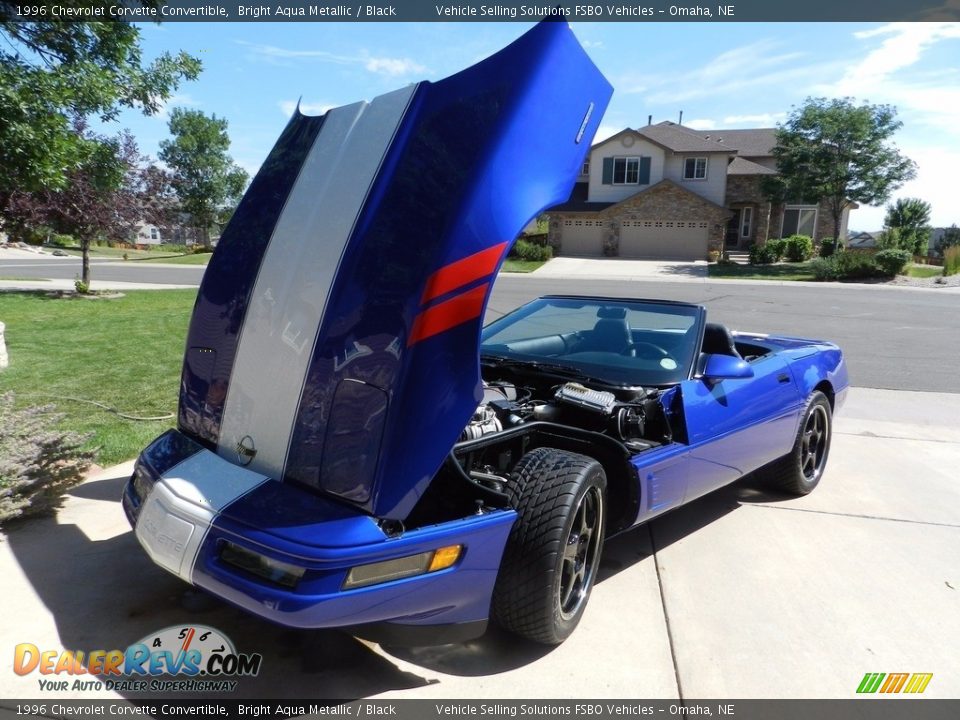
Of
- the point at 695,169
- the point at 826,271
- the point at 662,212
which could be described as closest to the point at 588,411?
the point at 826,271

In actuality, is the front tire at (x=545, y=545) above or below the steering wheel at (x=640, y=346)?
below

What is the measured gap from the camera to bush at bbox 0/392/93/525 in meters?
3.55

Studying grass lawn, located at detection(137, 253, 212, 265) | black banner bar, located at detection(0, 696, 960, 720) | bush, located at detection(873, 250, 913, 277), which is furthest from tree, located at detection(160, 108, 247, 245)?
black banner bar, located at detection(0, 696, 960, 720)

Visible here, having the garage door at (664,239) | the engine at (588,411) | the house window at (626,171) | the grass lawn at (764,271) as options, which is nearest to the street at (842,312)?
the grass lawn at (764,271)

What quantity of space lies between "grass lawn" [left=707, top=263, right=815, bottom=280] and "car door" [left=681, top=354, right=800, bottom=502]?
26709 millimetres

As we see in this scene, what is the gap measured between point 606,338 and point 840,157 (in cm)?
3355

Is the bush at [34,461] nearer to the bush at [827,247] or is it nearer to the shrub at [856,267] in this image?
the shrub at [856,267]

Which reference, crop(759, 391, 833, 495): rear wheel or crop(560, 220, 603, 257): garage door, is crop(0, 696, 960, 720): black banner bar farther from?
crop(560, 220, 603, 257): garage door

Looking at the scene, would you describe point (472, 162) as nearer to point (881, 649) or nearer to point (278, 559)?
point (278, 559)

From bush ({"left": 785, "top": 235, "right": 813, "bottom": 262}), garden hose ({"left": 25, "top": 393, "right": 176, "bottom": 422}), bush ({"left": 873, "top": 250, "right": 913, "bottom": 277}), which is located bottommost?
garden hose ({"left": 25, "top": 393, "right": 176, "bottom": 422})

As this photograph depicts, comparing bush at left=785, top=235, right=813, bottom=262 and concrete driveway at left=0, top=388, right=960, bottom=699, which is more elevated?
bush at left=785, top=235, right=813, bottom=262

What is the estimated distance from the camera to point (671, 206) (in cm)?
3678

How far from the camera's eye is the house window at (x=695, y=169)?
37438mm

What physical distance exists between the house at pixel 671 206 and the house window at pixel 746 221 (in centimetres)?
6
